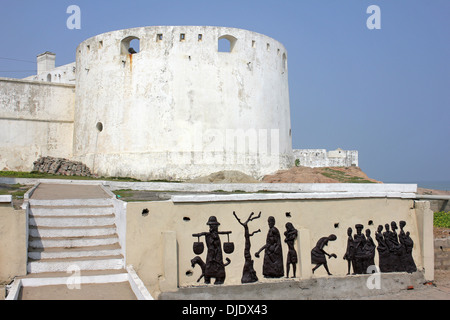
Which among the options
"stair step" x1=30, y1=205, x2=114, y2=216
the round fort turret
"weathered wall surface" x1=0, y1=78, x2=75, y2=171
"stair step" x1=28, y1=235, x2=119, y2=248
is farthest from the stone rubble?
"stair step" x1=28, y1=235, x2=119, y2=248

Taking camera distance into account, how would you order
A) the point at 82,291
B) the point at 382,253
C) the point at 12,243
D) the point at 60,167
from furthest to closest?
the point at 60,167, the point at 382,253, the point at 12,243, the point at 82,291

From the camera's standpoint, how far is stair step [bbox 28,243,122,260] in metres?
7.98

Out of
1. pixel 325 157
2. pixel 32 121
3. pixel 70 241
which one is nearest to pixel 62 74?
pixel 32 121

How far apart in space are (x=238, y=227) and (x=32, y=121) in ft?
48.9

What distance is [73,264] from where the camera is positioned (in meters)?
7.82

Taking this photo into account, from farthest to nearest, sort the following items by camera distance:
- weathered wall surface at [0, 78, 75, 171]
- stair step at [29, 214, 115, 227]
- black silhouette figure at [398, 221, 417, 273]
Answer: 1. weathered wall surface at [0, 78, 75, 171]
2. black silhouette figure at [398, 221, 417, 273]
3. stair step at [29, 214, 115, 227]

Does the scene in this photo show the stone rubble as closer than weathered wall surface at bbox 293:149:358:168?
Yes

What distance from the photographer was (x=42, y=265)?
25.4ft

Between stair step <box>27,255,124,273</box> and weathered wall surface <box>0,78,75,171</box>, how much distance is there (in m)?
14.3

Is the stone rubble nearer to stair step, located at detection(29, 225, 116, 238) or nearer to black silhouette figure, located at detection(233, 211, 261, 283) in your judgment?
stair step, located at detection(29, 225, 116, 238)

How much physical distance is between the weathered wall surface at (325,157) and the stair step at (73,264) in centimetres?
2171

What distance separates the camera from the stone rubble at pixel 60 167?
1978cm

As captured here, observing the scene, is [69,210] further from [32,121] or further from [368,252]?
[32,121]

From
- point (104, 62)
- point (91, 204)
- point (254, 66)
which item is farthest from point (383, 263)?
point (104, 62)
